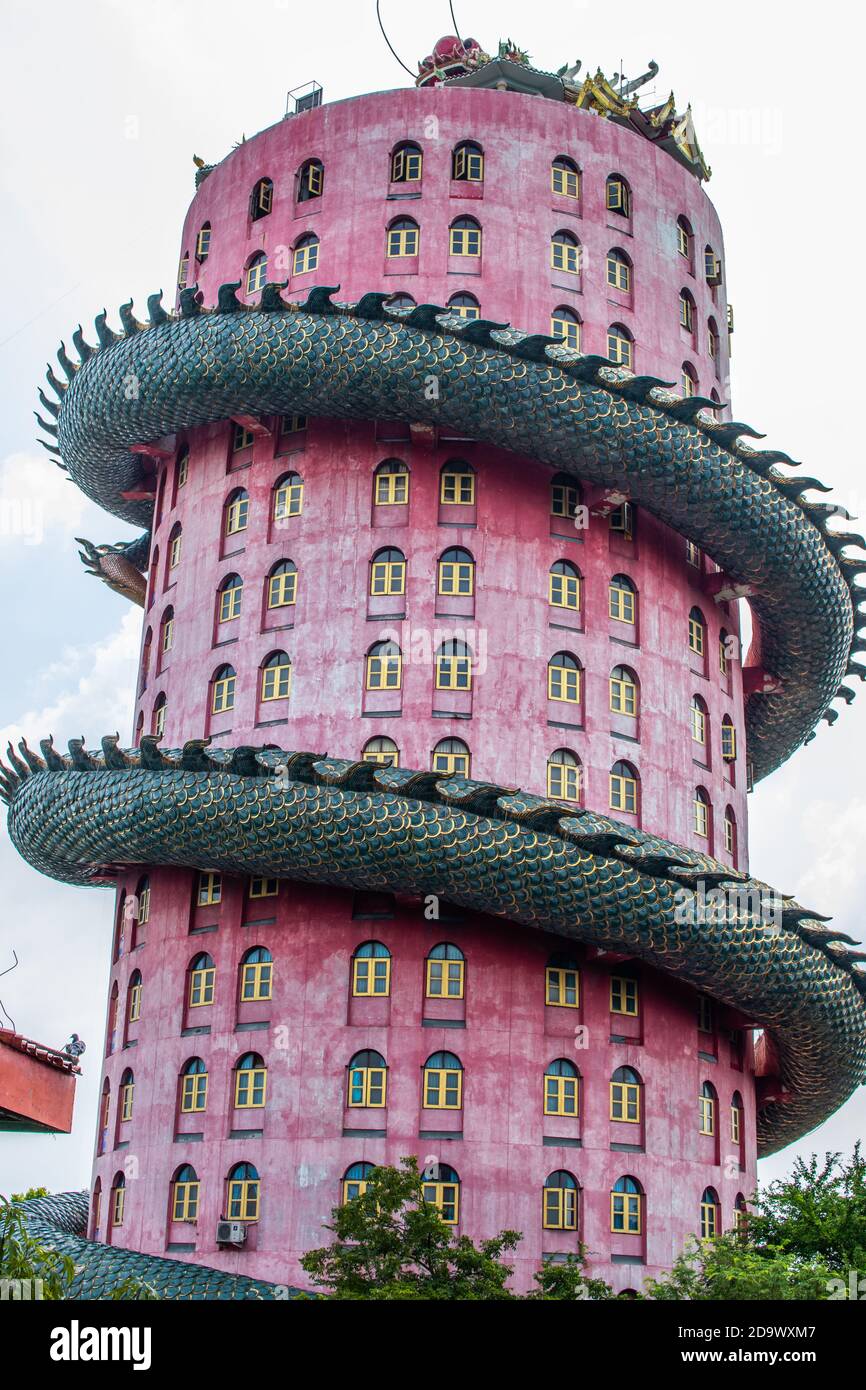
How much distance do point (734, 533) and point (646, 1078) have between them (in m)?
12.2

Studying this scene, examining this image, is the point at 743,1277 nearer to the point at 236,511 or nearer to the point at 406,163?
the point at 236,511

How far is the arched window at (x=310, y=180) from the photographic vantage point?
4553cm

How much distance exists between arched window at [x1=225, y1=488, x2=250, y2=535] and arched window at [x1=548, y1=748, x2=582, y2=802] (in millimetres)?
9454

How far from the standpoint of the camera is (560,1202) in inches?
1447

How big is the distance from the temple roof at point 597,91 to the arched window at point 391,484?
42.5ft

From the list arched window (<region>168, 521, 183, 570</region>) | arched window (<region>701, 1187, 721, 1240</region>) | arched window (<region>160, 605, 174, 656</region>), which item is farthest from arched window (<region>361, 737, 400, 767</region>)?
arched window (<region>701, 1187, 721, 1240</region>)

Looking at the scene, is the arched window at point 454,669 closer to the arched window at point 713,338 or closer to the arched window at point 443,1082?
the arched window at point 443,1082

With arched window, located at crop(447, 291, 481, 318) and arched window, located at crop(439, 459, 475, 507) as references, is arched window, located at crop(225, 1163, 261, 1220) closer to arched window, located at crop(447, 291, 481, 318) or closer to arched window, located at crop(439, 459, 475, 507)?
arched window, located at crop(439, 459, 475, 507)

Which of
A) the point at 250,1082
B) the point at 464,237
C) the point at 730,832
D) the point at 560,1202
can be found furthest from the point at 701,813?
the point at 464,237

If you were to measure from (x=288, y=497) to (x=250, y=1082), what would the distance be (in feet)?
44.3

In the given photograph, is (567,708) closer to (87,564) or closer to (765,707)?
(765,707)

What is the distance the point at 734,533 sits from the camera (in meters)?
41.0

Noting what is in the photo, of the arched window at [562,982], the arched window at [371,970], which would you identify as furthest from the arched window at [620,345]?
the arched window at [371,970]
